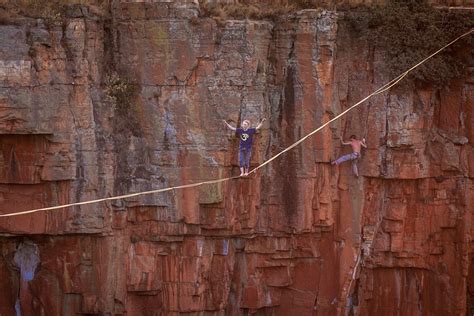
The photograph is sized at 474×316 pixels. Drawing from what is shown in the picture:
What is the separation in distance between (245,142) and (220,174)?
91 centimetres

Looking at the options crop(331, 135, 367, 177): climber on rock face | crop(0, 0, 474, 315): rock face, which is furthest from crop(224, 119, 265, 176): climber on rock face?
crop(331, 135, 367, 177): climber on rock face

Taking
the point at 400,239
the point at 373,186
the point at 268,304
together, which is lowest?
the point at 268,304

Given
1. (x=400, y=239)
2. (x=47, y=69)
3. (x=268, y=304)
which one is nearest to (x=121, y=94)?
(x=47, y=69)

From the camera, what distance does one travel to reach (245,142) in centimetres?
1772

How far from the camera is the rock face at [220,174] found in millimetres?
17281

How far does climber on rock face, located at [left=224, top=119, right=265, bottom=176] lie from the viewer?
57.9 feet

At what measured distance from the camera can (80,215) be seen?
17.6 metres

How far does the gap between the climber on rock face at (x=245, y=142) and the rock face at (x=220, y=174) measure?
26 cm

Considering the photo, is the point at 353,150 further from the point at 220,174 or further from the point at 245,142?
the point at 220,174

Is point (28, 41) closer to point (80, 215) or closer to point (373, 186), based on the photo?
point (80, 215)

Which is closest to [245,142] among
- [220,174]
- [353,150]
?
[220,174]

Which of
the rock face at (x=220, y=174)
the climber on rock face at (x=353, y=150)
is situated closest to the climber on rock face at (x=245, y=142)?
the rock face at (x=220, y=174)

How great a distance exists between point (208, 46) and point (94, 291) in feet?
19.1

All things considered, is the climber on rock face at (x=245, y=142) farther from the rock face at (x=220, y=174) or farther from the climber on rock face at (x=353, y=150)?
the climber on rock face at (x=353, y=150)
